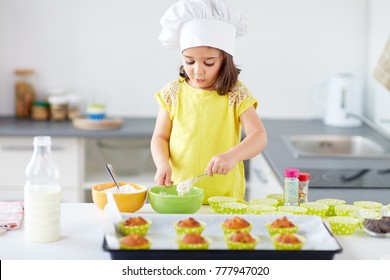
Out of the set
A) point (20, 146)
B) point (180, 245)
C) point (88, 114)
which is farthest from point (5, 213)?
point (88, 114)

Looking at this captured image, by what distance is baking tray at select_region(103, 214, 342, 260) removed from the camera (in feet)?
5.09

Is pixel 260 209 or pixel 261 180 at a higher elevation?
pixel 260 209

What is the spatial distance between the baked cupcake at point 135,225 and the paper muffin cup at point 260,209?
30 cm

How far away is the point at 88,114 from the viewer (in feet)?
12.2

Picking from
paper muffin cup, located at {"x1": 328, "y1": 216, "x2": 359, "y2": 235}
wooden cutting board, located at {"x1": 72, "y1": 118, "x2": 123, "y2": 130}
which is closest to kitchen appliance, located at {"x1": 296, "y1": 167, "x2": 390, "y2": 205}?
paper muffin cup, located at {"x1": 328, "y1": 216, "x2": 359, "y2": 235}

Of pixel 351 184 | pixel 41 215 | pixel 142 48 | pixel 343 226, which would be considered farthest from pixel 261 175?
pixel 41 215

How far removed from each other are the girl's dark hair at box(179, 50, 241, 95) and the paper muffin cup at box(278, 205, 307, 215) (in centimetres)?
52

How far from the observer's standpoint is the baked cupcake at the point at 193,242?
1554 mm

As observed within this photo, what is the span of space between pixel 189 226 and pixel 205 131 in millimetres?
721

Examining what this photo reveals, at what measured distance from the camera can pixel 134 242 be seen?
5.10 ft

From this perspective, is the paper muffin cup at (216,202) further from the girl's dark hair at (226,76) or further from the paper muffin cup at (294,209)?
the girl's dark hair at (226,76)

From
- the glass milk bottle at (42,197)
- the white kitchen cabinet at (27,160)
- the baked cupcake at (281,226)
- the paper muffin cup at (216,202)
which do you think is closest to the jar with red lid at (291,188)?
the paper muffin cup at (216,202)

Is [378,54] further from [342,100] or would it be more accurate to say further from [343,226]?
[343,226]

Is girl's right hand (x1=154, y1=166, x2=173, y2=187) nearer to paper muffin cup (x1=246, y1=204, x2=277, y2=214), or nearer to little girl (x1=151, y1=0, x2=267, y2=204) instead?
little girl (x1=151, y1=0, x2=267, y2=204)
